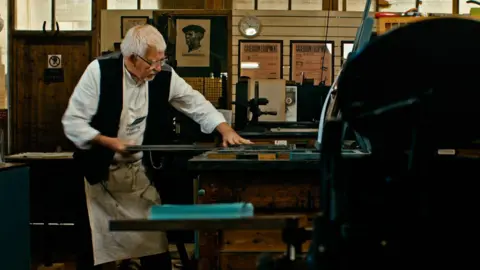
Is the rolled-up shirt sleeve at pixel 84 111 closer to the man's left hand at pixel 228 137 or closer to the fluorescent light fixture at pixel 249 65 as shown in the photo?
the man's left hand at pixel 228 137

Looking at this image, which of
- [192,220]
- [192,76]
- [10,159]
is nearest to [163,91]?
[192,220]

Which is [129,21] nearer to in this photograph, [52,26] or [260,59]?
[52,26]

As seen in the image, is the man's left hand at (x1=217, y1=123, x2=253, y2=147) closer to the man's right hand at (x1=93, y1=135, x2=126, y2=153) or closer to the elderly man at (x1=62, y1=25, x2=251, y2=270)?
the elderly man at (x1=62, y1=25, x2=251, y2=270)

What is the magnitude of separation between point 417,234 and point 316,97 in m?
4.56

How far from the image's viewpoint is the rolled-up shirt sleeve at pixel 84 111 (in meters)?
2.87

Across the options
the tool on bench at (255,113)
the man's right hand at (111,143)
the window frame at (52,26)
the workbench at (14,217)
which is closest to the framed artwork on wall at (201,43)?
the window frame at (52,26)

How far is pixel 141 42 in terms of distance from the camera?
2920 mm

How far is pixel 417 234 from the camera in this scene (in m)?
1.25

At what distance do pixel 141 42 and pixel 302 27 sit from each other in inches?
176

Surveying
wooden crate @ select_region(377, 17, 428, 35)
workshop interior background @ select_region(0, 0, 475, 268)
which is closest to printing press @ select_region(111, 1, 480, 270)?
wooden crate @ select_region(377, 17, 428, 35)

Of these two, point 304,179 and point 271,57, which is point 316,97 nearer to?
point 271,57

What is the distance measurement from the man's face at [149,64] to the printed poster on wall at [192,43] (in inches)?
157

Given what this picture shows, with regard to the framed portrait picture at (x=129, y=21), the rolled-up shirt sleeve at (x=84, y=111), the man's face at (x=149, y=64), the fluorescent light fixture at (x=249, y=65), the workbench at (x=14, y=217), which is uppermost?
the framed portrait picture at (x=129, y=21)

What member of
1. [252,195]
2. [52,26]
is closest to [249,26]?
[52,26]
